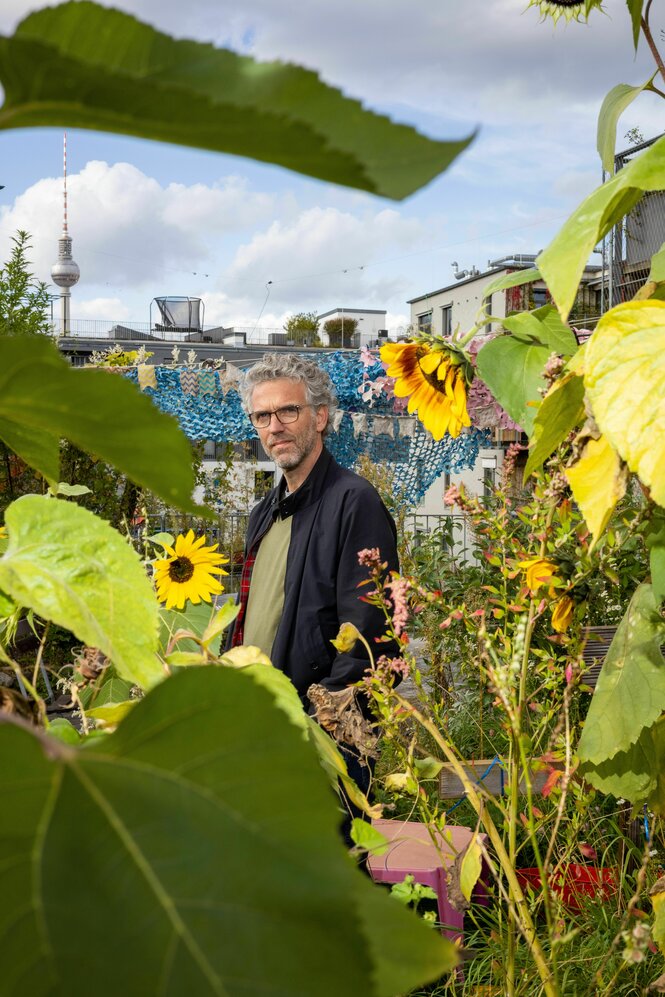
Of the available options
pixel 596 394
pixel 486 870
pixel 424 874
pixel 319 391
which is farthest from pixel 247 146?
pixel 319 391

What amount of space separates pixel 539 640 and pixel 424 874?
143 cm

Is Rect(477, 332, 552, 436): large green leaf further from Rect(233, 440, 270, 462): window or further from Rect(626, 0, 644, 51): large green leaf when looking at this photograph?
Rect(233, 440, 270, 462): window

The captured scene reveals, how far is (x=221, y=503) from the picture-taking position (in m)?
8.27

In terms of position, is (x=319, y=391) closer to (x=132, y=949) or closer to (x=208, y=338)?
(x=132, y=949)

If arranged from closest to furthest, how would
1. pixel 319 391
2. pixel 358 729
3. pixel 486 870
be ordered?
pixel 358 729 < pixel 486 870 < pixel 319 391

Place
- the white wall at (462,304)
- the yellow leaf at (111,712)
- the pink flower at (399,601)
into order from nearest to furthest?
the yellow leaf at (111,712)
the pink flower at (399,601)
the white wall at (462,304)

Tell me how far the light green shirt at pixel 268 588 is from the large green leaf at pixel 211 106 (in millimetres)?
2132

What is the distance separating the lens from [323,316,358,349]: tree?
1150 inches

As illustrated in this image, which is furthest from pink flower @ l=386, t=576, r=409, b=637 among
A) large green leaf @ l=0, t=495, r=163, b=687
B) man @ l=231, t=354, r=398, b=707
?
man @ l=231, t=354, r=398, b=707

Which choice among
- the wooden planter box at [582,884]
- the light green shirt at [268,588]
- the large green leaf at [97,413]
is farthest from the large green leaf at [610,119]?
the light green shirt at [268,588]

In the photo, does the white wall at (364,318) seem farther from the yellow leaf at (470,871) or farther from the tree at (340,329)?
the yellow leaf at (470,871)

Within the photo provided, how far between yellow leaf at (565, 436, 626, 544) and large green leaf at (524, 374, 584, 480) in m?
0.07

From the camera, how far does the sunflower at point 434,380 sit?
0.93 m

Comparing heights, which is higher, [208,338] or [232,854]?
[208,338]
